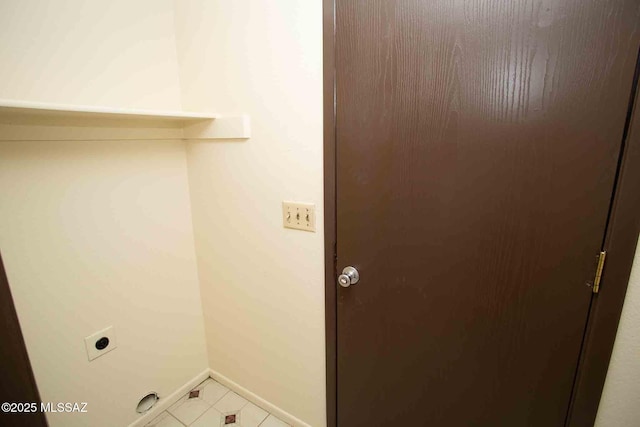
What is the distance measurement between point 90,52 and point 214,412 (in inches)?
73.2

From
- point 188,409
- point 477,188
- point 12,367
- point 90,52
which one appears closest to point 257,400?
point 188,409

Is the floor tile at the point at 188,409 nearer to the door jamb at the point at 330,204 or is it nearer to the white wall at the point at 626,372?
the door jamb at the point at 330,204

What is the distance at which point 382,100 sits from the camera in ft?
3.01

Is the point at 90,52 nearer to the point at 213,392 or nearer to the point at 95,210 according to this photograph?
the point at 95,210

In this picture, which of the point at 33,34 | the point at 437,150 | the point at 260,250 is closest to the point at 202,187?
the point at 260,250

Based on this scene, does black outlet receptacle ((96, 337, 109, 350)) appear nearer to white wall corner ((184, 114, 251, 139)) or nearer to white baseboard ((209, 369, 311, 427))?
white baseboard ((209, 369, 311, 427))

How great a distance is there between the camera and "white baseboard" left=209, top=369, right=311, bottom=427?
1479mm

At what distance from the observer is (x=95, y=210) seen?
1.23m

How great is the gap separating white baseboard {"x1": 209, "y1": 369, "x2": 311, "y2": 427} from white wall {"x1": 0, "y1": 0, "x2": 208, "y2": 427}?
0.28 metres

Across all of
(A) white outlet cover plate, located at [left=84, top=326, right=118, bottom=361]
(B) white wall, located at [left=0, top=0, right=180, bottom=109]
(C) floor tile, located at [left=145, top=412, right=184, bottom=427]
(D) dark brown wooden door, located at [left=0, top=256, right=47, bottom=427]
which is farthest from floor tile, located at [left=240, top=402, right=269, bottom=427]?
(B) white wall, located at [left=0, top=0, right=180, bottom=109]

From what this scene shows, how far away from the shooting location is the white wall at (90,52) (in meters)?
0.98

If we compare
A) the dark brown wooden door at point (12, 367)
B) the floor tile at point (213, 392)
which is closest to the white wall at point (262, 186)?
the floor tile at point (213, 392)

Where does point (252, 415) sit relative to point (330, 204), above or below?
below

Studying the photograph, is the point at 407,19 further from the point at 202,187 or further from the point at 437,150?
the point at 202,187
